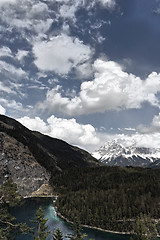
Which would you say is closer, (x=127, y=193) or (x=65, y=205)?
(x=65, y=205)

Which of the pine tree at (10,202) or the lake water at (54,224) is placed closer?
the pine tree at (10,202)

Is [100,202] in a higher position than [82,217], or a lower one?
higher

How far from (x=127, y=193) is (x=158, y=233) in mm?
57677

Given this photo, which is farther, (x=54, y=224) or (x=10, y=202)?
(x=54, y=224)

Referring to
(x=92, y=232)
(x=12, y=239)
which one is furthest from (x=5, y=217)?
(x=92, y=232)

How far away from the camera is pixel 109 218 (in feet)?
502

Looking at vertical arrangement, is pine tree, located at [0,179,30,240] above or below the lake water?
above

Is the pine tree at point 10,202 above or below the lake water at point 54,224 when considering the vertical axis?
above

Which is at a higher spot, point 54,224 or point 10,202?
point 10,202

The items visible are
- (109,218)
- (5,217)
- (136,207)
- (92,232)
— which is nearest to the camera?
(5,217)

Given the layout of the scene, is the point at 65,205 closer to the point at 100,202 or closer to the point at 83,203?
the point at 83,203

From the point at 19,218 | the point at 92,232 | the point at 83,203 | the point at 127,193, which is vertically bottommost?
the point at 19,218

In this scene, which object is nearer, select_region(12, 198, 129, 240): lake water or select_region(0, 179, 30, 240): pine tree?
select_region(0, 179, 30, 240): pine tree

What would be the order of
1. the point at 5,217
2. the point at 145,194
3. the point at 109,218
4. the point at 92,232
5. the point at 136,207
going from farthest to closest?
the point at 145,194 < the point at 136,207 < the point at 109,218 < the point at 92,232 < the point at 5,217
